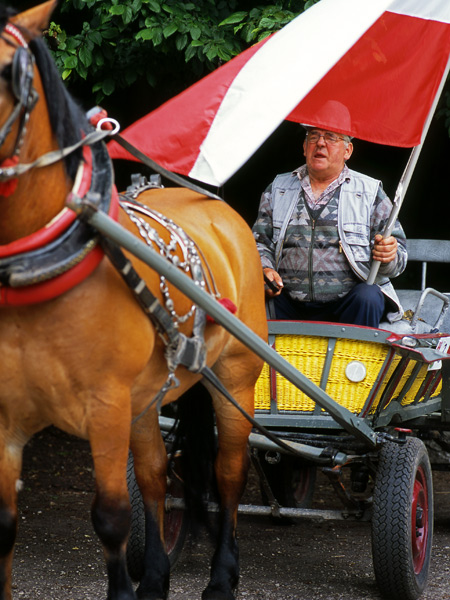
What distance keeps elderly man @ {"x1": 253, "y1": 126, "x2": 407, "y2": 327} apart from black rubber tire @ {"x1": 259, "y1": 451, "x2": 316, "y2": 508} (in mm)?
827

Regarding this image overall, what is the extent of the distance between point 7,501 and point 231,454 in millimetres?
1119

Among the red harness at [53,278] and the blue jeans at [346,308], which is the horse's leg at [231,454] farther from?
the red harness at [53,278]

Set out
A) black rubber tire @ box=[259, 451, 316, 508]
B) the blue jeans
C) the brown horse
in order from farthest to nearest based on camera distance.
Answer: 1. black rubber tire @ box=[259, 451, 316, 508]
2. the blue jeans
3. the brown horse

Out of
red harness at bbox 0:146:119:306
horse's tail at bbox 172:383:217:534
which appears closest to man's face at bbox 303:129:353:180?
horse's tail at bbox 172:383:217:534

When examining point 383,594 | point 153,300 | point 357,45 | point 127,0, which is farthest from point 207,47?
point 383,594

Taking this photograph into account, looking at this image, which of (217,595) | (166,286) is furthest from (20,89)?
(217,595)

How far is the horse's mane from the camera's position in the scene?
2.29m

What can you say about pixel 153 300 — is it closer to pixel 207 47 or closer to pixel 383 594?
pixel 383 594

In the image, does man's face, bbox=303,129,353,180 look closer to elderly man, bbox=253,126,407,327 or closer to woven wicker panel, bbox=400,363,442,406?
elderly man, bbox=253,126,407,327

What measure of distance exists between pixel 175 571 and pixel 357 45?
2.63m

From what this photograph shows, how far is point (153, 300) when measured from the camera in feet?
8.48

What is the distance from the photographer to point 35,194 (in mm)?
2334

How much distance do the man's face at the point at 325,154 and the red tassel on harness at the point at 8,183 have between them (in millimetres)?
2154

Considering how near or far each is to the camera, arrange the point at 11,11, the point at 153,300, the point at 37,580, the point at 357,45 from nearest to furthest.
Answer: the point at 11,11 → the point at 153,300 → the point at 37,580 → the point at 357,45
